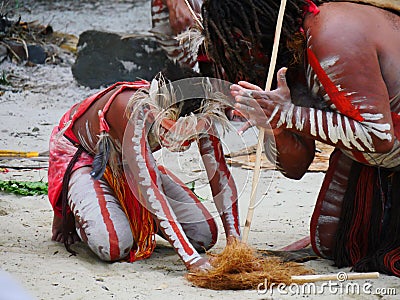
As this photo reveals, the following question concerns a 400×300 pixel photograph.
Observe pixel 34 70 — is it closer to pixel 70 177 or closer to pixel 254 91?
pixel 70 177

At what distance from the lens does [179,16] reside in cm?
290

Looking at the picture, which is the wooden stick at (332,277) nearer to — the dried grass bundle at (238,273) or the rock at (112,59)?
the dried grass bundle at (238,273)

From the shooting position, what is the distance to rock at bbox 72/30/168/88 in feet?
22.4

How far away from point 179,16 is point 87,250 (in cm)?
104

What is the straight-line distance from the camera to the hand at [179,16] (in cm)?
281

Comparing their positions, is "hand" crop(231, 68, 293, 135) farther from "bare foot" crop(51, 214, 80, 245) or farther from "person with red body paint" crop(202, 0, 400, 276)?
"bare foot" crop(51, 214, 80, 245)

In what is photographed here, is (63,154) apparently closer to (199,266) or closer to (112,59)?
(199,266)

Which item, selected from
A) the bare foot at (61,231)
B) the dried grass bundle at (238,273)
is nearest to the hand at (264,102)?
the dried grass bundle at (238,273)

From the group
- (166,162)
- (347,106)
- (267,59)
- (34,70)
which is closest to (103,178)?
(166,162)

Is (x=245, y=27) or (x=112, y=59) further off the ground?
(x=245, y=27)

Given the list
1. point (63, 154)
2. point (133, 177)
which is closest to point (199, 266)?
point (133, 177)

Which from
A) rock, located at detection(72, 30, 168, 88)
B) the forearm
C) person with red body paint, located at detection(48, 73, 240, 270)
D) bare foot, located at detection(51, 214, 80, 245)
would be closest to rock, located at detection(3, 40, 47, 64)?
rock, located at detection(72, 30, 168, 88)

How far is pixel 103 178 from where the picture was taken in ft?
9.98

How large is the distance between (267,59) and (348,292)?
84 cm
